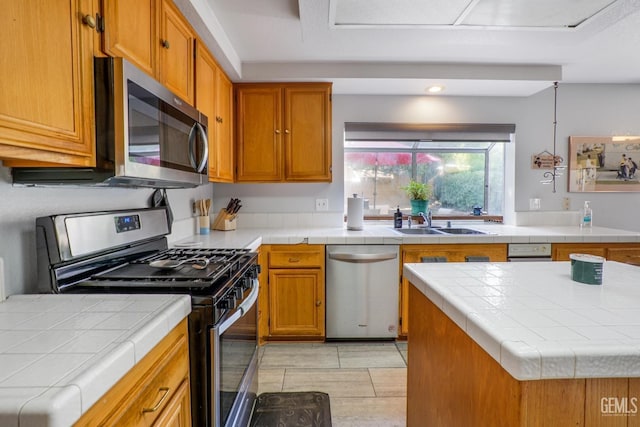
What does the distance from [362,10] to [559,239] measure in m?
2.27

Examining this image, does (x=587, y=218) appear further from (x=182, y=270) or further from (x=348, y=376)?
Result: (x=182, y=270)

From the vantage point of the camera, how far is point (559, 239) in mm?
2643

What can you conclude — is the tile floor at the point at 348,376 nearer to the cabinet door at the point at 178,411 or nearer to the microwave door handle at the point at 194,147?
the cabinet door at the point at 178,411

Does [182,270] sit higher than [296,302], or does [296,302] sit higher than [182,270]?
[182,270]

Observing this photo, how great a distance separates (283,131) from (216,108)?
25.4 inches

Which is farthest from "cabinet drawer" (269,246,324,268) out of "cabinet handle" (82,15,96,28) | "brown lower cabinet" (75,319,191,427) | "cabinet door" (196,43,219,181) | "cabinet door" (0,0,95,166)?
"cabinet handle" (82,15,96,28)

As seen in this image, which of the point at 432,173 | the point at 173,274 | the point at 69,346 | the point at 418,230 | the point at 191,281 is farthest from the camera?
the point at 432,173

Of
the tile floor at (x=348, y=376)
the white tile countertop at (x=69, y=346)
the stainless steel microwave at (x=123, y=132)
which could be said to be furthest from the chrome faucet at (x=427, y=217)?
the white tile countertop at (x=69, y=346)

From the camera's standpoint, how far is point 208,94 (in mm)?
2260

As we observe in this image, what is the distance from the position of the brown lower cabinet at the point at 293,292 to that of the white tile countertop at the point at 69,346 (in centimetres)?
155

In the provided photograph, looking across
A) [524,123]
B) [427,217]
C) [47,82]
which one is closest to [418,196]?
[427,217]

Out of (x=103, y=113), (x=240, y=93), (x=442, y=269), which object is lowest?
(x=442, y=269)

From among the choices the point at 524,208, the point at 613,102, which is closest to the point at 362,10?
the point at 524,208

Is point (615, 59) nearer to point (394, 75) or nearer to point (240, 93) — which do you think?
point (394, 75)
